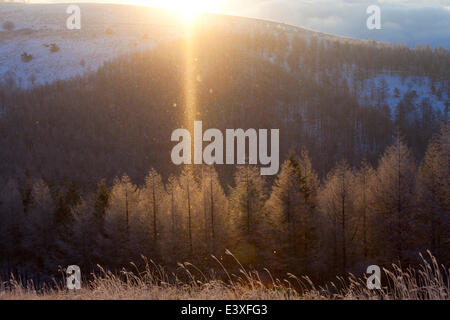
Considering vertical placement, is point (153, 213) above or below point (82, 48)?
below

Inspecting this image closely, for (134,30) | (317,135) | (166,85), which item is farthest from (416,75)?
(134,30)

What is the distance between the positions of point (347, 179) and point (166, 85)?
438 feet

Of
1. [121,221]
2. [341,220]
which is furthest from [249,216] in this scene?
[121,221]

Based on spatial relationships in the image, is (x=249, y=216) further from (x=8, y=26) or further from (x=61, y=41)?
(x=8, y=26)

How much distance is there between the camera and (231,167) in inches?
4166

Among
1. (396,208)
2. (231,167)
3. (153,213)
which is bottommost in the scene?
(231,167)

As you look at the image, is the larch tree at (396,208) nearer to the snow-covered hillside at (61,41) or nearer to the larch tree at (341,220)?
the larch tree at (341,220)

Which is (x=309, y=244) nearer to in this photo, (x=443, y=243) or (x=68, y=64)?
(x=443, y=243)

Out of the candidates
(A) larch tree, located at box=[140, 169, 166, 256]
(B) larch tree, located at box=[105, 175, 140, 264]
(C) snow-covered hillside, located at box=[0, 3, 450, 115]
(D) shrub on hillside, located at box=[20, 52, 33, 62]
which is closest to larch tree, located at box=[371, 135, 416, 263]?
(A) larch tree, located at box=[140, 169, 166, 256]

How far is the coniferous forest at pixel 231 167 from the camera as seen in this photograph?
31.2 metres

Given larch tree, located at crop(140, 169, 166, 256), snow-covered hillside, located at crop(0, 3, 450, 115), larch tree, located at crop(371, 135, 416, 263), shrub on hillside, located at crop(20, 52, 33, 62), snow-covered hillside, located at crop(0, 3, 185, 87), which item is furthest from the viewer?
shrub on hillside, located at crop(20, 52, 33, 62)

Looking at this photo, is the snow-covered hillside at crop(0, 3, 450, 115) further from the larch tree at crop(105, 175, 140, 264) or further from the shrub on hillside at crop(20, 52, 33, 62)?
the larch tree at crop(105, 175, 140, 264)

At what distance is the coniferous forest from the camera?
3116cm

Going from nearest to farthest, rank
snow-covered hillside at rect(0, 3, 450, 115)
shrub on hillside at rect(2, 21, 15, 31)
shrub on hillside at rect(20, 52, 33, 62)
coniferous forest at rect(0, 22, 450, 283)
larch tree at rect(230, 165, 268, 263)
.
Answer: coniferous forest at rect(0, 22, 450, 283)
larch tree at rect(230, 165, 268, 263)
snow-covered hillside at rect(0, 3, 450, 115)
shrub on hillside at rect(20, 52, 33, 62)
shrub on hillside at rect(2, 21, 15, 31)
